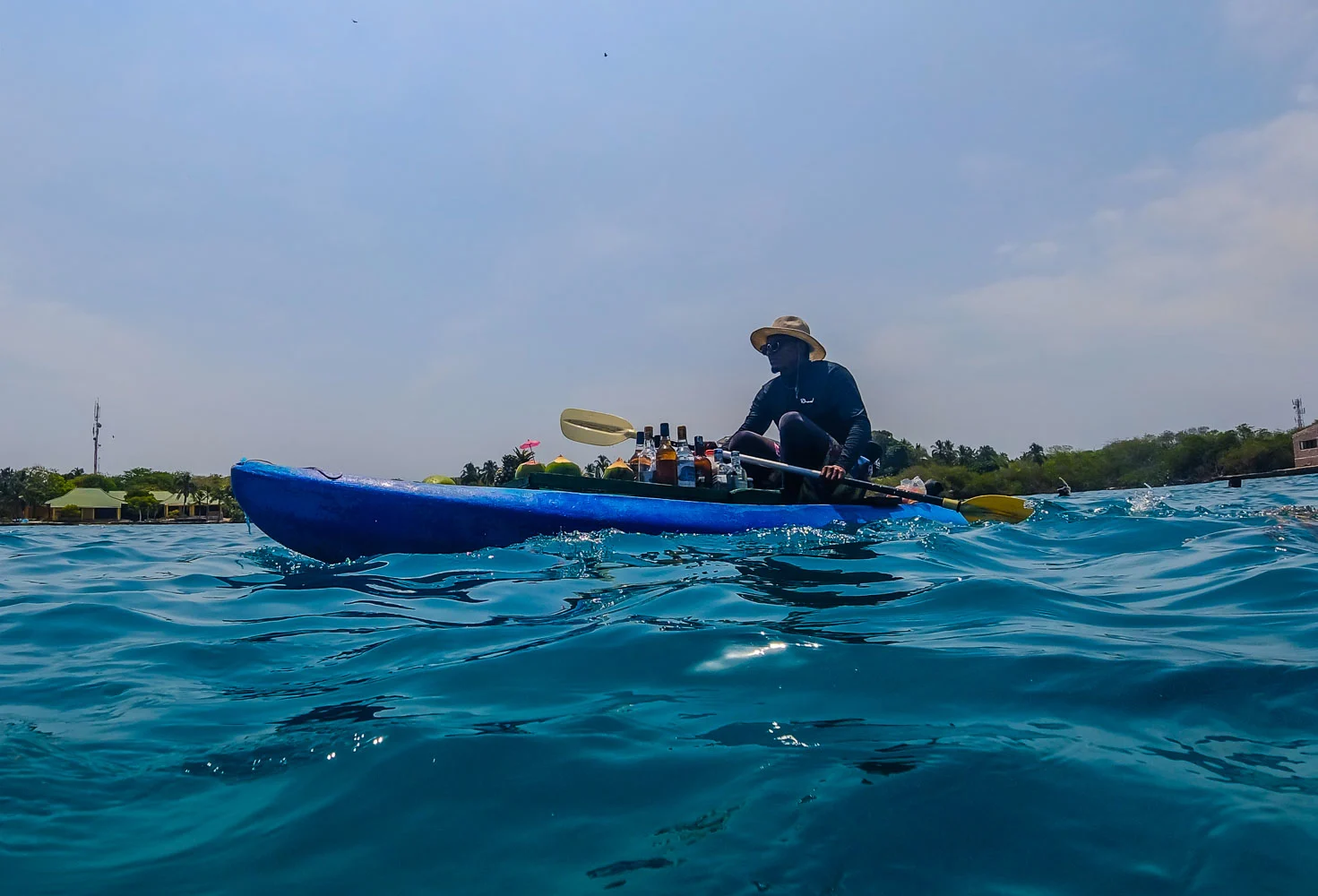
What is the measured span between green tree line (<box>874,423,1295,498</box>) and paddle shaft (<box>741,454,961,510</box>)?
41.8 metres

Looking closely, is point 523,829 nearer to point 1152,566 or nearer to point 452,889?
point 452,889

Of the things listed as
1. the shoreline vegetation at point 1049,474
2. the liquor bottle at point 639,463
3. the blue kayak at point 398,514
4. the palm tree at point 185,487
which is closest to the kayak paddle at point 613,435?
the liquor bottle at point 639,463

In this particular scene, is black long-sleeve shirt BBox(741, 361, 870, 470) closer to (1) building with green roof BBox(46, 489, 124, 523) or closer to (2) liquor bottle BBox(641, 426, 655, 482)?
(2) liquor bottle BBox(641, 426, 655, 482)

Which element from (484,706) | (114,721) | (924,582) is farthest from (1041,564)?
(114,721)

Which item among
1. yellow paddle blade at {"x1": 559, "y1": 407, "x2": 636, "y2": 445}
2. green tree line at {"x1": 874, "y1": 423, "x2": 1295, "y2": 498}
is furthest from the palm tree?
yellow paddle blade at {"x1": 559, "y1": 407, "x2": 636, "y2": 445}

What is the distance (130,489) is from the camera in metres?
54.1

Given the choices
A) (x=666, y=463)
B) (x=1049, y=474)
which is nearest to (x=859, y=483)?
(x=666, y=463)

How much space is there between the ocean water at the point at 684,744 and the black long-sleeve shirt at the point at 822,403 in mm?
3008

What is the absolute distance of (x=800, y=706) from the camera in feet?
5.85

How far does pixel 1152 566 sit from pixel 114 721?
4435mm

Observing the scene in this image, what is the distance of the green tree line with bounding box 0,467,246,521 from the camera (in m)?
46.4

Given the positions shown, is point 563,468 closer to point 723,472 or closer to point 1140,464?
point 723,472

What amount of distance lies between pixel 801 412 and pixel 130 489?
200 ft

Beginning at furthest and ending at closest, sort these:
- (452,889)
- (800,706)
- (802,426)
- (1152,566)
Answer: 1. (802,426)
2. (1152,566)
3. (800,706)
4. (452,889)
